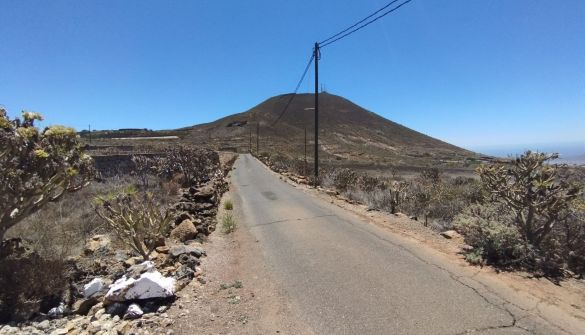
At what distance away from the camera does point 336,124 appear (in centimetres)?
14838

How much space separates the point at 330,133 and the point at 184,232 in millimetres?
124309

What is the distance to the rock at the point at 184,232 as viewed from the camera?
32.5 feet

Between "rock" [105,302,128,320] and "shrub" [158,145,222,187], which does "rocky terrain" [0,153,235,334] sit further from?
"shrub" [158,145,222,187]

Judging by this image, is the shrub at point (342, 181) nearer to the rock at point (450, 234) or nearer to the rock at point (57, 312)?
the rock at point (450, 234)

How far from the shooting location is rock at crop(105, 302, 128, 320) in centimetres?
571

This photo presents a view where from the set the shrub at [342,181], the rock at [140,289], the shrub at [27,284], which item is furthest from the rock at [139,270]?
the shrub at [342,181]

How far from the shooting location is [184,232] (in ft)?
33.0

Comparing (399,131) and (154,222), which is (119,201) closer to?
(154,222)

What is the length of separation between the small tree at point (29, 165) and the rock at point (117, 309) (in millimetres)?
3691

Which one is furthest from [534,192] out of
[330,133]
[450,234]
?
[330,133]

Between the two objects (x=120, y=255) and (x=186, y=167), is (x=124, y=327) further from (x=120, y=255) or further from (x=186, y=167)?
(x=186, y=167)

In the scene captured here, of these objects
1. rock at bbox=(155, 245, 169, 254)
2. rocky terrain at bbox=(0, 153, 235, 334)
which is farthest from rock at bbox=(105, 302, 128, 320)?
rock at bbox=(155, 245, 169, 254)

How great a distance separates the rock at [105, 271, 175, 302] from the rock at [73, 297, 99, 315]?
0.50m

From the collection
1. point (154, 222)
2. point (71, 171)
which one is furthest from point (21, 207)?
point (154, 222)
